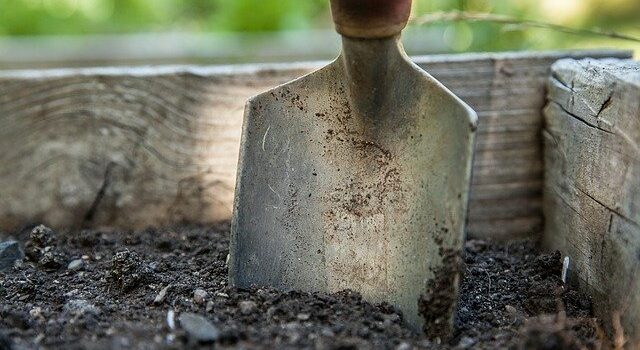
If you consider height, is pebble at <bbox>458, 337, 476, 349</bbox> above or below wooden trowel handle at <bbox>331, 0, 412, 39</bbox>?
below

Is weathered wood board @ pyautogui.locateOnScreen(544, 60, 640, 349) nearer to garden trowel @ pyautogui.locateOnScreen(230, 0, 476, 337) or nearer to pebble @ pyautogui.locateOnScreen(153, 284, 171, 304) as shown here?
garden trowel @ pyautogui.locateOnScreen(230, 0, 476, 337)

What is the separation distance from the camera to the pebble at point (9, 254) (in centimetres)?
Answer: 191

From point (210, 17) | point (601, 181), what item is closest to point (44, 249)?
point (601, 181)

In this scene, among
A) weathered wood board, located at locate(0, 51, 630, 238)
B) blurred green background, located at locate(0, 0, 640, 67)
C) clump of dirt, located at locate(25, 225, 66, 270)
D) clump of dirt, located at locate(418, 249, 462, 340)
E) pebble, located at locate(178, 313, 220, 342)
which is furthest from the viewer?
blurred green background, located at locate(0, 0, 640, 67)

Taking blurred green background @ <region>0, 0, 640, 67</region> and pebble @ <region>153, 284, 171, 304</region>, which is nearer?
pebble @ <region>153, 284, 171, 304</region>

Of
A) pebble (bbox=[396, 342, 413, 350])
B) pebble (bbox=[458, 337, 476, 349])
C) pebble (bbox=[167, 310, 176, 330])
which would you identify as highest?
pebble (bbox=[167, 310, 176, 330])

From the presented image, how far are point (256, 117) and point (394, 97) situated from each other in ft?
0.89

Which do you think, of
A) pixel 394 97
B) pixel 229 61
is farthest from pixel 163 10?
pixel 394 97

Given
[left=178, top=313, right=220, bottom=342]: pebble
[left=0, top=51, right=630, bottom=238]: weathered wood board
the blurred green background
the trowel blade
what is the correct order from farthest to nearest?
1. the blurred green background
2. [left=0, top=51, right=630, bottom=238]: weathered wood board
3. the trowel blade
4. [left=178, top=313, right=220, bottom=342]: pebble

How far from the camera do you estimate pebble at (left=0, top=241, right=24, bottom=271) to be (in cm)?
191

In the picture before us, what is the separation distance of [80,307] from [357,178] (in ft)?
1.85

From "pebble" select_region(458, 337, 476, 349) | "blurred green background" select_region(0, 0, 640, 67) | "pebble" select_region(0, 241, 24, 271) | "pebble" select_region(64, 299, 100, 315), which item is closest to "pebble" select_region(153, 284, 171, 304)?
"pebble" select_region(64, 299, 100, 315)

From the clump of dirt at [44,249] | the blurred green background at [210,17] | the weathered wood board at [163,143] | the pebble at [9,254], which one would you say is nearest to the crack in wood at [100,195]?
the weathered wood board at [163,143]

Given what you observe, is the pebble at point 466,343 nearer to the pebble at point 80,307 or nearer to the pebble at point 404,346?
the pebble at point 404,346
